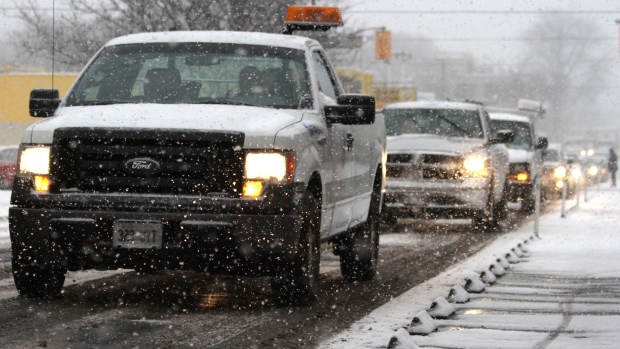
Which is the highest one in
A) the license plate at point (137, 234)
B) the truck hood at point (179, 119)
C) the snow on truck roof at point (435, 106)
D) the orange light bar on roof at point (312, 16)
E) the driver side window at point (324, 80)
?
the orange light bar on roof at point (312, 16)

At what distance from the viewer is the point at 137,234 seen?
24.9ft

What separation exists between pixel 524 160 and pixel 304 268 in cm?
1581

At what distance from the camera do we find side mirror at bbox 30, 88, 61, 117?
8844 millimetres

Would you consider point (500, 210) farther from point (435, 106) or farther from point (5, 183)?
point (5, 183)

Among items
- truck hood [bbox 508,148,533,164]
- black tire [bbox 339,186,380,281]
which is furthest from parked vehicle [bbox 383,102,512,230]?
black tire [bbox 339,186,380,281]

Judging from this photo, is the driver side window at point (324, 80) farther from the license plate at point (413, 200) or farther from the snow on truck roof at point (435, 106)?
the snow on truck roof at point (435, 106)

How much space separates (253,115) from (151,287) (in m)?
2.07

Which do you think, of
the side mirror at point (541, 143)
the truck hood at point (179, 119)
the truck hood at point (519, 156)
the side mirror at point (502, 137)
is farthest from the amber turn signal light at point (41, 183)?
the side mirror at point (541, 143)

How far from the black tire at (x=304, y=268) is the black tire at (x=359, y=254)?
79.7 inches

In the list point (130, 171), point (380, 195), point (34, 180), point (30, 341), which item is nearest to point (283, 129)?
point (130, 171)

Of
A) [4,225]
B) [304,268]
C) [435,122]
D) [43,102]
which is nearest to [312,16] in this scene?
[43,102]

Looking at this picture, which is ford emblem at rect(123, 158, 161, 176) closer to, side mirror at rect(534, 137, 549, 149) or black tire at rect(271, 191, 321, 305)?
black tire at rect(271, 191, 321, 305)

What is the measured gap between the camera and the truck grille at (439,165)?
1705 centimetres

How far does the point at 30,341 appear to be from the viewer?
6.53 m
